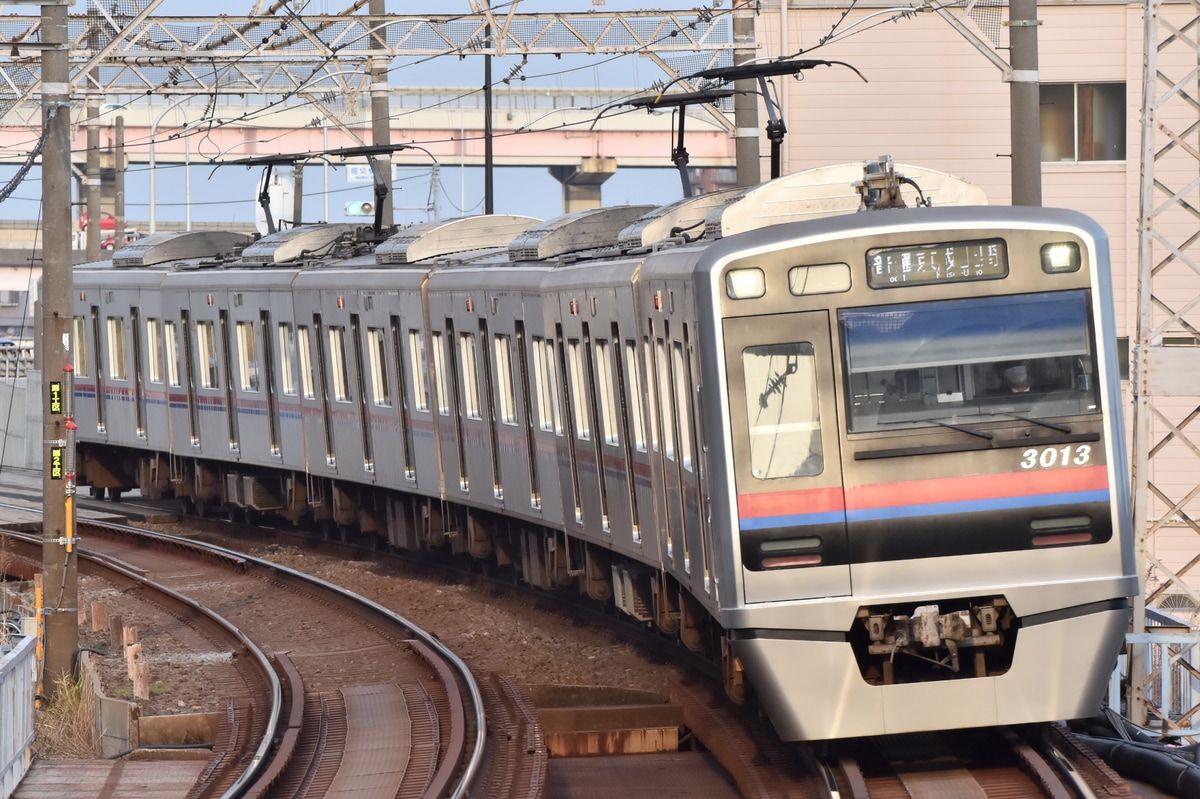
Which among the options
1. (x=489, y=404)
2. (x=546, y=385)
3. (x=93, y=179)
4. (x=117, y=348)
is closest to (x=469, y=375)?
(x=489, y=404)

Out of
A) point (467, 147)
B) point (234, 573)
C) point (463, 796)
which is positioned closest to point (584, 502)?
point (463, 796)

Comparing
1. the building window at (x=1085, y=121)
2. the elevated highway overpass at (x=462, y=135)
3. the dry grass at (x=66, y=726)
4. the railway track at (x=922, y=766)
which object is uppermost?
the elevated highway overpass at (x=462, y=135)

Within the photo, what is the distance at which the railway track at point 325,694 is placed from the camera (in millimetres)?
10180

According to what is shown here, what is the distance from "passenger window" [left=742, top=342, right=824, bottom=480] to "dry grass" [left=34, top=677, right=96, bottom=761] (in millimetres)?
4814

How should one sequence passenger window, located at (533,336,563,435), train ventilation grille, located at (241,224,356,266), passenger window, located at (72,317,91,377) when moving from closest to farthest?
passenger window, located at (533,336,563,435) < train ventilation grille, located at (241,224,356,266) < passenger window, located at (72,317,91,377)

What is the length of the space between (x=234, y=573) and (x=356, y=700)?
697 centimetres

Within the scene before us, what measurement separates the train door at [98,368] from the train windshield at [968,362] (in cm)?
1704

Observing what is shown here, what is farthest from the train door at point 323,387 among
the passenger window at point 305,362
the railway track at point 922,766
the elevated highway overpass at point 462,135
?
the elevated highway overpass at point 462,135

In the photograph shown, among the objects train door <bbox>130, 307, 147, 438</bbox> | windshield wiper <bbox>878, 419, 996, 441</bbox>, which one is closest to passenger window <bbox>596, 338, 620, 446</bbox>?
windshield wiper <bbox>878, 419, 996, 441</bbox>

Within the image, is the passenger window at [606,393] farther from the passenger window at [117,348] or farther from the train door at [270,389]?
the passenger window at [117,348]

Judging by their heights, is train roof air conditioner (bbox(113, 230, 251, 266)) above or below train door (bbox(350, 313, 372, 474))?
above

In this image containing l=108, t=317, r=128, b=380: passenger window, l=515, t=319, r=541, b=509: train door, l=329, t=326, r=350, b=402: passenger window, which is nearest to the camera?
l=515, t=319, r=541, b=509: train door

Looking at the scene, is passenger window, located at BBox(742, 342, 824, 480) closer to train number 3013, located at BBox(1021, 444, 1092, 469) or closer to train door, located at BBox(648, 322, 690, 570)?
train number 3013, located at BBox(1021, 444, 1092, 469)

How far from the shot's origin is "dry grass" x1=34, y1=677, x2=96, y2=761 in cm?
1208
